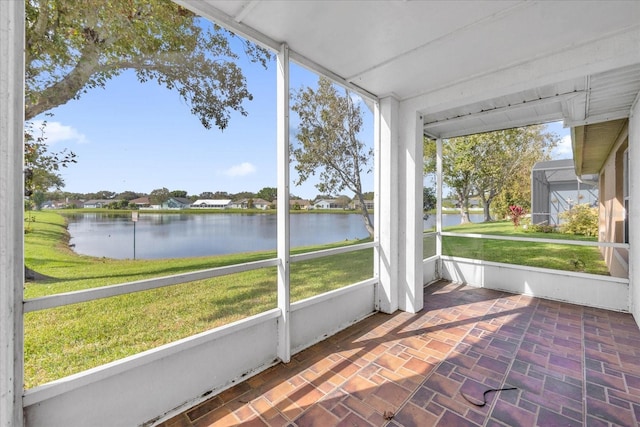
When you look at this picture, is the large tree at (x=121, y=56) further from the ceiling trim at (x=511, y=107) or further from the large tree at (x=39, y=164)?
the ceiling trim at (x=511, y=107)

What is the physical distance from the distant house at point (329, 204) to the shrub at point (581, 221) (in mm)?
5106

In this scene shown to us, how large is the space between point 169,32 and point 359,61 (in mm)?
2060

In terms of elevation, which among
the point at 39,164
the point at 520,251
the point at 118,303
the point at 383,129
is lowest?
the point at 118,303

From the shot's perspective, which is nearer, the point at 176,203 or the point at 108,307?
the point at 108,307

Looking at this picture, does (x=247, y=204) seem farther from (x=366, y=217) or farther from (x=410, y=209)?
(x=410, y=209)

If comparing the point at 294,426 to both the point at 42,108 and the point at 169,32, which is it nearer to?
the point at 42,108

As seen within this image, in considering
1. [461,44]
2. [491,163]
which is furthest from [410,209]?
[491,163]

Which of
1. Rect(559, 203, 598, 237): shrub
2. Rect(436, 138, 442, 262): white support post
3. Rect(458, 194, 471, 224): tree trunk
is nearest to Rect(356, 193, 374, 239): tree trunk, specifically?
Rect(436, 138, 442, 262): white support post

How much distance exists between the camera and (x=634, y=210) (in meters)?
3.39

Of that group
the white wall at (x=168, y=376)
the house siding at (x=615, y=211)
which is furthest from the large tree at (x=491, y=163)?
the white wall at (x=168, y=376)

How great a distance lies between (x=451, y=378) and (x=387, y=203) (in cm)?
205

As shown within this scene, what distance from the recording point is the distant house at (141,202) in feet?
8.81

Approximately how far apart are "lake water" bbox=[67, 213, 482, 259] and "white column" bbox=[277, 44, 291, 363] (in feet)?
0.85

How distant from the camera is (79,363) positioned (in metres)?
2.14
